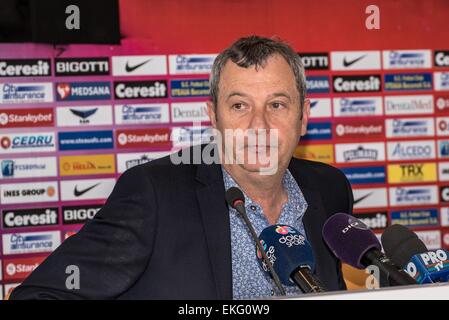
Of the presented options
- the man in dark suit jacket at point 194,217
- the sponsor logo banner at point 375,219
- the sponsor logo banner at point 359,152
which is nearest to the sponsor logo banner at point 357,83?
the sponsor logo banner at point 359,152

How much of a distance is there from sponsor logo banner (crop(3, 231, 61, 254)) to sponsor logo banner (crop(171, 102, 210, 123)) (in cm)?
130

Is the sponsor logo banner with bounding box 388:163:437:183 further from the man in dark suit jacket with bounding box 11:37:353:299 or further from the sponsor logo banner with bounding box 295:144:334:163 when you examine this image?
the man in dark suit jacket with bounding box 11:37:353:299

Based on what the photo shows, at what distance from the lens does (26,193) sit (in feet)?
13.8

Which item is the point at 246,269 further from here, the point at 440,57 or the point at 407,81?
the point at 440,57

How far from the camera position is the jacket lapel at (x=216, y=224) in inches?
61.5

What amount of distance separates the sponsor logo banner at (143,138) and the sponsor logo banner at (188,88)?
316mm

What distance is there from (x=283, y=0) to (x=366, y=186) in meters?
1.69

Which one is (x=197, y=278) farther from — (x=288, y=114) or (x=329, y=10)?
(x=329, y=10)

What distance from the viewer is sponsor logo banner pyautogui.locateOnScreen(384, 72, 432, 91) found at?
4707mm

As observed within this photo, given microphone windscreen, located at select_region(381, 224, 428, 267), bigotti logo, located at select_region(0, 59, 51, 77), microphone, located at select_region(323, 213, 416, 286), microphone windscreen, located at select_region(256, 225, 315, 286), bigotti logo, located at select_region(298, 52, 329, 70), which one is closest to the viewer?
microphone, located at select_region(323, 213, 416, 286)

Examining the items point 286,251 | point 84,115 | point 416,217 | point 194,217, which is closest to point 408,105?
point 416,217

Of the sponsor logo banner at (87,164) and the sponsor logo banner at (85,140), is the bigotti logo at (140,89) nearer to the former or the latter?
the sponsor logo banner at (85,140)

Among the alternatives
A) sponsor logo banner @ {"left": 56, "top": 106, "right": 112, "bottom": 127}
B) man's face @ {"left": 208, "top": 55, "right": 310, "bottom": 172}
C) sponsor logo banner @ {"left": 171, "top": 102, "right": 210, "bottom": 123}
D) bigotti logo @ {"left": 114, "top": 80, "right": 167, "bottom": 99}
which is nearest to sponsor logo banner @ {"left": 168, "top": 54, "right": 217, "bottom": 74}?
bigotti logo @ {"left": 114, "top": 80, "right": 167, "bottom": 99}
